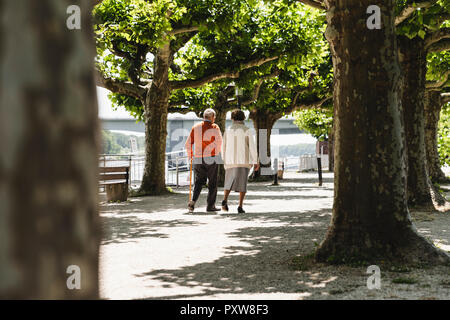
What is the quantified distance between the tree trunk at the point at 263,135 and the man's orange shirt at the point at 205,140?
17884 millimetres

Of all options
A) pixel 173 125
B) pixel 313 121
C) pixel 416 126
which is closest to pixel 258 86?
Result: pixel 416 126

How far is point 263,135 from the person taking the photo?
30672mm

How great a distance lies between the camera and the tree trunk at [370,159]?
5934 millimetres

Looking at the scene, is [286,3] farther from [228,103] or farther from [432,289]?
[228,103]

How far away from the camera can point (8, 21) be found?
0.91 m

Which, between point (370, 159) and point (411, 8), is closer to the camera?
point (370, 159)

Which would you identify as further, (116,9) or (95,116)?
(116,9)

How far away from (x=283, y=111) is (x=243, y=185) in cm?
1885

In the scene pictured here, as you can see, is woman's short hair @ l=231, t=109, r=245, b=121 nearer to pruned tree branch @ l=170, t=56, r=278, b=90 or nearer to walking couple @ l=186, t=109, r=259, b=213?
walking couple @ l=186, t=109, r=259, b=213

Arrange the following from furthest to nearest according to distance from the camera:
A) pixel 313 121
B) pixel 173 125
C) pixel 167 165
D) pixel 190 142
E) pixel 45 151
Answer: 1. pixel 173 125
2. pixel 313 121
3. pixel 167 165
4. pixel 190 142
5. pixel 45 151

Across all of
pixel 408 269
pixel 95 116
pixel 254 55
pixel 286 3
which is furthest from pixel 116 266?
pixel 254 55

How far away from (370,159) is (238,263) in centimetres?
192

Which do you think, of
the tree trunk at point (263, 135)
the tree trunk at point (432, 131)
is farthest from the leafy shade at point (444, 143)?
the tree trunk at point (263, 135)

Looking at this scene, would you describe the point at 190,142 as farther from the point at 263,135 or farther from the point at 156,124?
the point at 263,135
